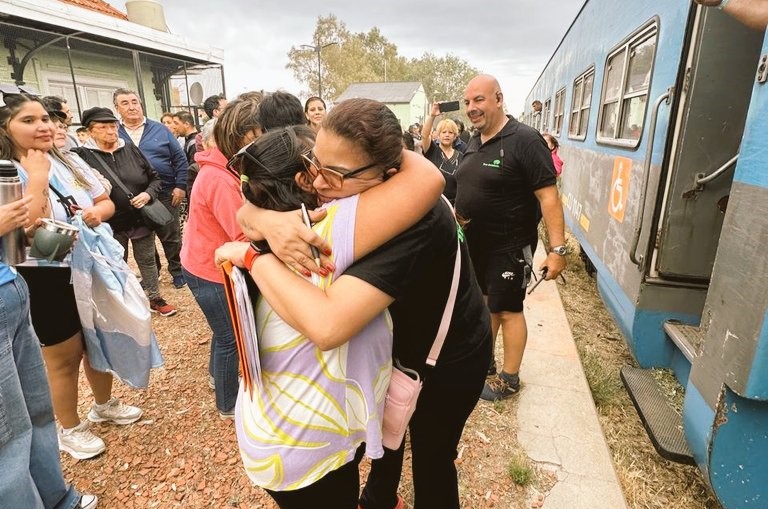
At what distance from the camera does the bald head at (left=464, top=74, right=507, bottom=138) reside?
276cm

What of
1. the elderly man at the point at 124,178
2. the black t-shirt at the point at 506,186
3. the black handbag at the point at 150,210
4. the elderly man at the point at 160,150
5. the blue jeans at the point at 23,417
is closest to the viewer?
the blue jeans at the point at 23,417

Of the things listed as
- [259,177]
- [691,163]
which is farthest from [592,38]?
[259,177]

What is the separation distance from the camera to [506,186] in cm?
273

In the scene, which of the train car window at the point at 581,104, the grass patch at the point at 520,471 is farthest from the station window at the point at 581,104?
the grass patch at the point at 520,471

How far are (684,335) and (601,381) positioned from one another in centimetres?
77

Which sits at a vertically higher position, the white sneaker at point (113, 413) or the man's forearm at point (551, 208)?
the man's forearm at point (551, 208)

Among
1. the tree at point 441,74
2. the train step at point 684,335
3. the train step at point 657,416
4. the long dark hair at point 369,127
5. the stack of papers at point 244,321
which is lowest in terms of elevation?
the train step at point 657,416

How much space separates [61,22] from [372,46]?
53.7 meters

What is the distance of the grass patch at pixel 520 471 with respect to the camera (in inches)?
91.8

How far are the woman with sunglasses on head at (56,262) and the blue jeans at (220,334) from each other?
64cm

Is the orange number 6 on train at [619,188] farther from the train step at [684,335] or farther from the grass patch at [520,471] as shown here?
the grass patch at [520,471]

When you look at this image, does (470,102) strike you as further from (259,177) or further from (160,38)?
(160,38)

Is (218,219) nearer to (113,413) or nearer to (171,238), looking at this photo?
(113,413)

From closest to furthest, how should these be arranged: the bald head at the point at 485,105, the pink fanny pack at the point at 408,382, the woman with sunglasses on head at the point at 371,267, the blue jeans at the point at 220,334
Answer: the woman with sunglasses on head at the point at 371,267, the pink fanny pack at the point at 408,382, the blue jeans at the point at 220,334, the bald head at the point at 485,105
